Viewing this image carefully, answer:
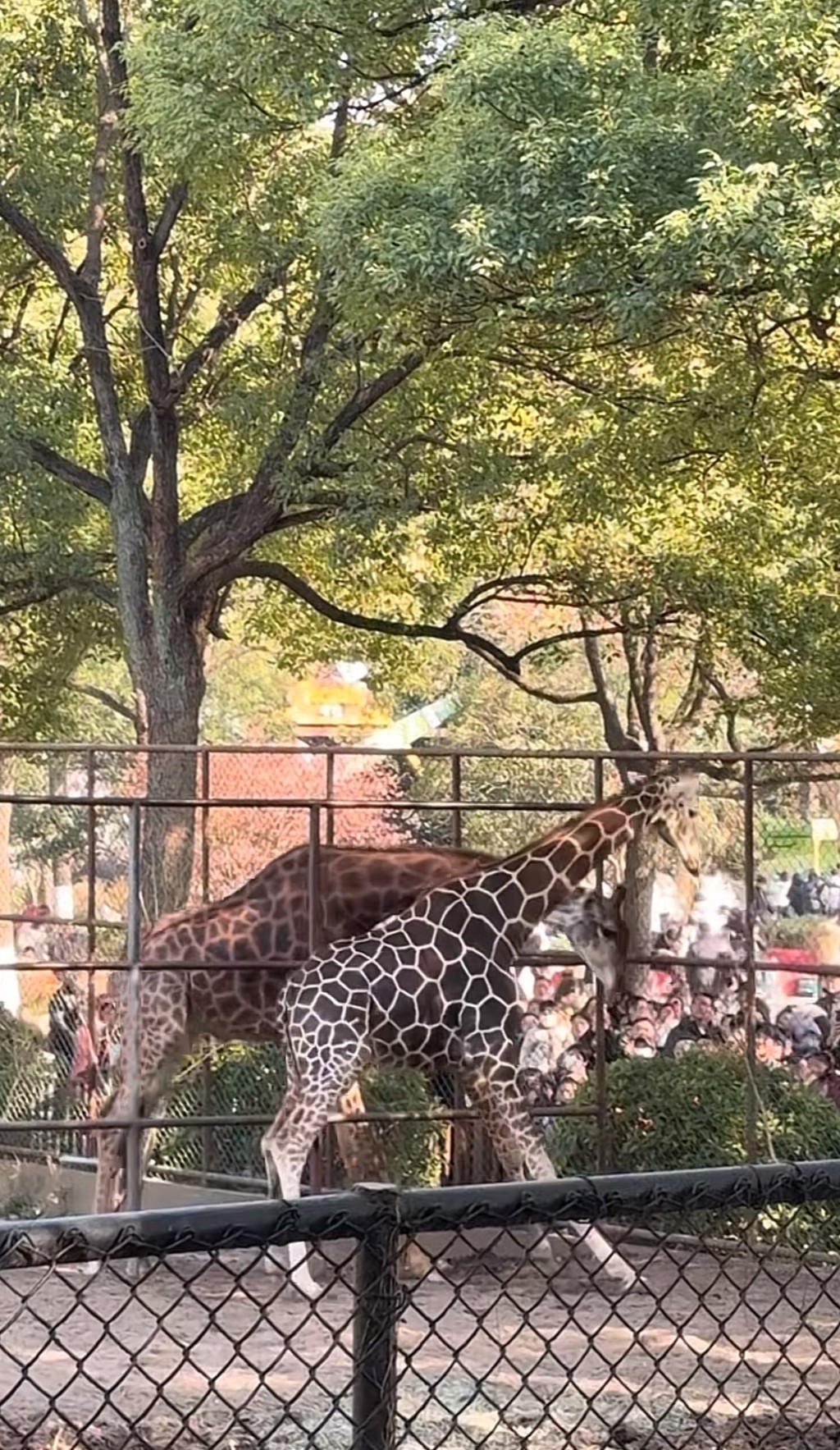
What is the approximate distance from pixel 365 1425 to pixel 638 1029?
900cm

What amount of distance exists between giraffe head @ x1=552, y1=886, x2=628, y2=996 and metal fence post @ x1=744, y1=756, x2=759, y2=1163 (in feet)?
2.29

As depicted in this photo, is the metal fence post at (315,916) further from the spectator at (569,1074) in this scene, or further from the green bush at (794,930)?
the green bush at (794,930)

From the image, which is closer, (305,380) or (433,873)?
(433,873)

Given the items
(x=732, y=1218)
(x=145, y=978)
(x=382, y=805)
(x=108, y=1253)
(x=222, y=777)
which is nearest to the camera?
(x=108, y=1253)

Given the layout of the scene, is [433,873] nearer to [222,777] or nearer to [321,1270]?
[321,1270]

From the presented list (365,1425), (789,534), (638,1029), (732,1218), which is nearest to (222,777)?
(789,534)

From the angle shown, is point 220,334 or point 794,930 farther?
point 794,930

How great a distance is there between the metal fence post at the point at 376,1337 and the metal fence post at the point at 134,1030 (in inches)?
264

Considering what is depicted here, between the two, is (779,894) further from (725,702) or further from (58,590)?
(58,590)

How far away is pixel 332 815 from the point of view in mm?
11164

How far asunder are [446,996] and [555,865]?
0.87 metres

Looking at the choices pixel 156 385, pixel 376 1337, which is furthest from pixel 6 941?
pixel 376 1337

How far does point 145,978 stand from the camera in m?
10.2

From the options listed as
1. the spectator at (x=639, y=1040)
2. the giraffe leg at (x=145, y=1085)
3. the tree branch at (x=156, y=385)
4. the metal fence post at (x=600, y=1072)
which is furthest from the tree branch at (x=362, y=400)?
the giraffe leg at (x=145, y=1085)
